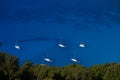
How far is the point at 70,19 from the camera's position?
48438 millimetres

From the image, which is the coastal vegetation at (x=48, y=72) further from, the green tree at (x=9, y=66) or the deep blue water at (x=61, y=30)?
the deep blue water at (x=61, y=30)

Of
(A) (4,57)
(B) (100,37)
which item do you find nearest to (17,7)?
(B) (100,37)

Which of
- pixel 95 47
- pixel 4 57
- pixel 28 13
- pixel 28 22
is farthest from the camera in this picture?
pixel 28 13

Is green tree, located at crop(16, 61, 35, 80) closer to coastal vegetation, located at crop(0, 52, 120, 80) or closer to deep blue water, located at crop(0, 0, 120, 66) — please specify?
coastal vegetation, located at crop(0, 52, 120, 80)

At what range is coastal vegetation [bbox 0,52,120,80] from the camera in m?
16.1

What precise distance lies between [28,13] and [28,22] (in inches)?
130

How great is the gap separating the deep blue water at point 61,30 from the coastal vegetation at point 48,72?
39.5ft

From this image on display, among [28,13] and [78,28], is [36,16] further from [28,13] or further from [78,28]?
[78,28]

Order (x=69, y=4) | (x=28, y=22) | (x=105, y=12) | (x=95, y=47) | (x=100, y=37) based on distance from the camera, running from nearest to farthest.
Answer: (x=95, y=47) < (x=100, y=37) < (x=28, y=22) < (x=105, y=12) < (x=69, y=4)

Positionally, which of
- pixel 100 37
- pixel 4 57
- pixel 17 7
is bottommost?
pixel 4 57

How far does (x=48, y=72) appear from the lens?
19.4 meters

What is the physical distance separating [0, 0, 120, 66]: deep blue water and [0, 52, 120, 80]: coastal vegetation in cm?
1204

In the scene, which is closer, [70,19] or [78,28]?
[78,28]

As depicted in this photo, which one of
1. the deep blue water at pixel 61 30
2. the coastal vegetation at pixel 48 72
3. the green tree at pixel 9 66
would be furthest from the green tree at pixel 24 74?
the deep blue water at pixel 61 30
